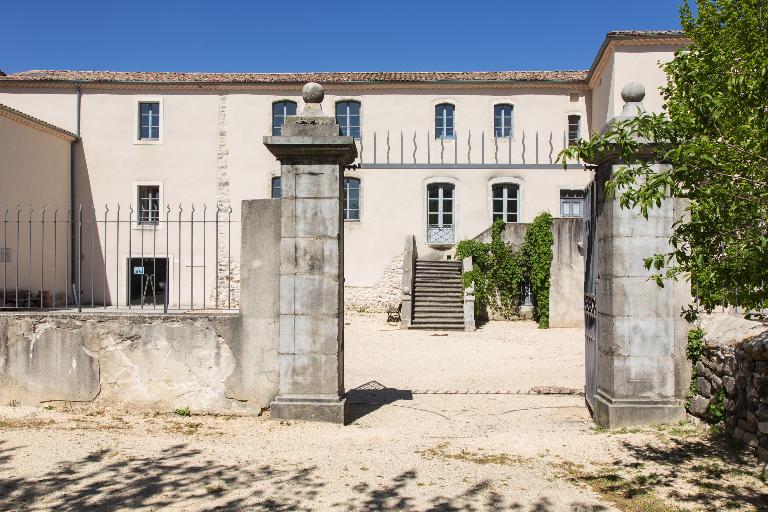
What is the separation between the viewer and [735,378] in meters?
5.34

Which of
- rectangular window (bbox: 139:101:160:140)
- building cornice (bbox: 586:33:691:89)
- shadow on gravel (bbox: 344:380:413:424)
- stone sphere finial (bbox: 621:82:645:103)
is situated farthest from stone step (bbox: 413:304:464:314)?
stone sphere finial (bbox: 621:82:645:103)

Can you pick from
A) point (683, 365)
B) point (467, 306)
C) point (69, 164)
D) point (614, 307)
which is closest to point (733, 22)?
point (614, 307)

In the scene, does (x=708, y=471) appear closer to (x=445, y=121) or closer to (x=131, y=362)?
(x=131, y=362)

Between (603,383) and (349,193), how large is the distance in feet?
Answer: 53.3

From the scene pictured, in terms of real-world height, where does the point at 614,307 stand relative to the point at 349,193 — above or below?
below

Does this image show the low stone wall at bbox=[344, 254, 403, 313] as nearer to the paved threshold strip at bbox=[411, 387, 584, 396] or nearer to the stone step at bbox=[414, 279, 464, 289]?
the stone step at bbox=[414, 279, 464, 289]

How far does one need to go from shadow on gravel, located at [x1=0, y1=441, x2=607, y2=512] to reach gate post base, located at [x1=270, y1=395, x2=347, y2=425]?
48.8 inches

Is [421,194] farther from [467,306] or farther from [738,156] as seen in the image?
[738,156]

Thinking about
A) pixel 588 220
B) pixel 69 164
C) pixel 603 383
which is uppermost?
pixel 69 164

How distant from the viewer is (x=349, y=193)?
2181cm

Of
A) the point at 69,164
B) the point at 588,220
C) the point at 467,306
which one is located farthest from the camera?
the point at 69,164

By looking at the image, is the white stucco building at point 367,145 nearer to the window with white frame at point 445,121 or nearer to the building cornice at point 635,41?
the window with white frame at point 445,121

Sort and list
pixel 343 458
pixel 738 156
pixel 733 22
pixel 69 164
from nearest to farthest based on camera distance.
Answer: pixel 738 156, pixel 733 22, pixel 343 458, pixel 69 164

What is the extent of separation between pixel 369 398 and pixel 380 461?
2603 mm
